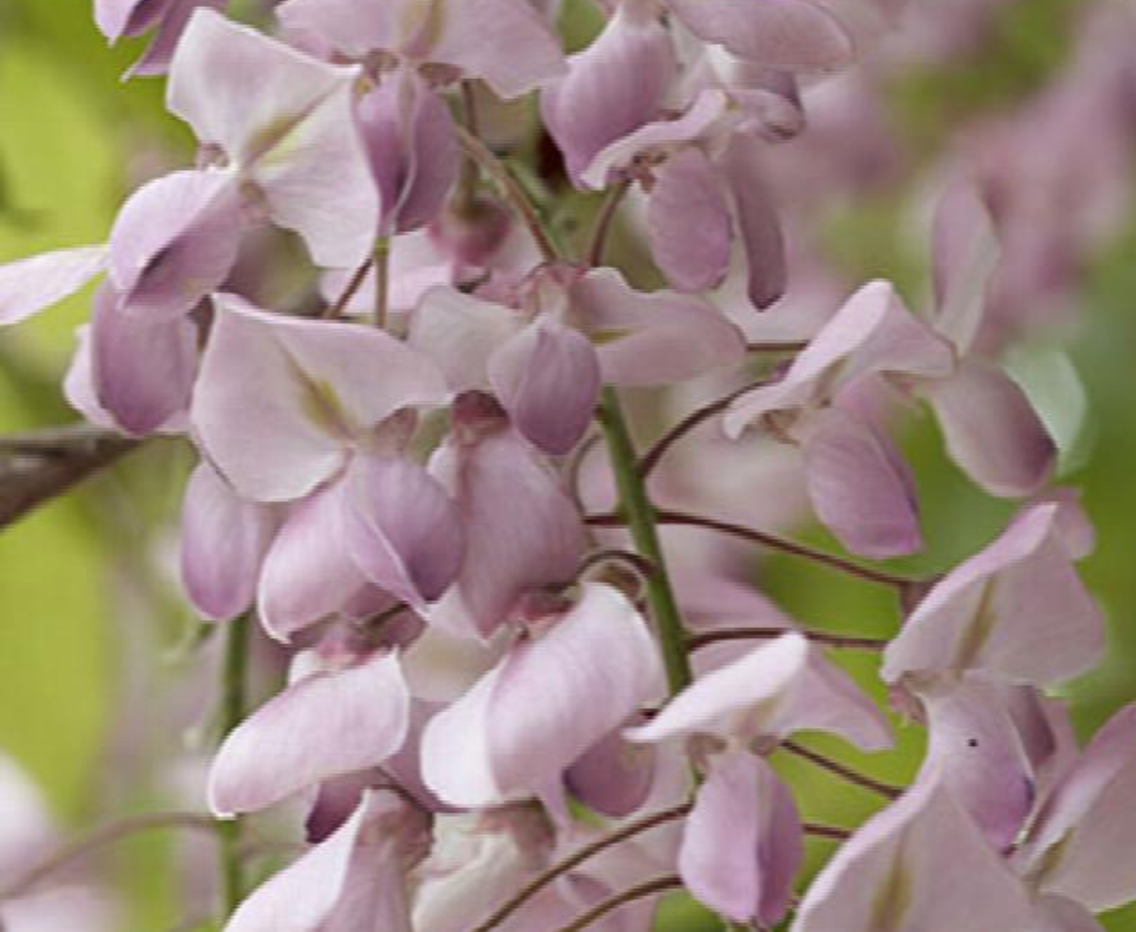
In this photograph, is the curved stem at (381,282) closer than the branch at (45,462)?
Yes

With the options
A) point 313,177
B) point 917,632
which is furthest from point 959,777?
point 313,177

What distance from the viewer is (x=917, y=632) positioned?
475 mm

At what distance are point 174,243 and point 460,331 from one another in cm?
6

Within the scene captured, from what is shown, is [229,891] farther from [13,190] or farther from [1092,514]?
[1092,514]

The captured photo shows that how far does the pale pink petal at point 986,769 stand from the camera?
457mm

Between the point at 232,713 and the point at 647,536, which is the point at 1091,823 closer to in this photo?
the point at 647,536

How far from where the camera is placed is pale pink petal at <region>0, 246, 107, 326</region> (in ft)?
1.64

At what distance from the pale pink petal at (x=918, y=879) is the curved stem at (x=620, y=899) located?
58 millimetres

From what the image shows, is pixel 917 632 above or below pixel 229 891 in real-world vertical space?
above

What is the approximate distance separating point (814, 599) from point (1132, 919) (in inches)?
14.1

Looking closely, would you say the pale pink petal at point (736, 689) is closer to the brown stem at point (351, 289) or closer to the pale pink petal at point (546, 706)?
the pale pink petal at point (546, 706)

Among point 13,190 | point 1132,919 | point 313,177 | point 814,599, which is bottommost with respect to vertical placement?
point 814,599

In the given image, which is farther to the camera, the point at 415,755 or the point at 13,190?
the point at 13,190

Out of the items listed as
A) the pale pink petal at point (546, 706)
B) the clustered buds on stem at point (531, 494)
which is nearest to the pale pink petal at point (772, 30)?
the clustered buds on stem at point (531, 494)
